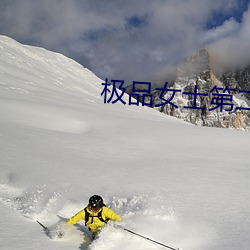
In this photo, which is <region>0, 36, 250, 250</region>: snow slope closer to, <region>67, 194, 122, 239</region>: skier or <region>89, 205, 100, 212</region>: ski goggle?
<region>67, 194, 122, 239</region>: skier

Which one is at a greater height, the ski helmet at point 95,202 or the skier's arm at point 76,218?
the ski helmet at point 95,202

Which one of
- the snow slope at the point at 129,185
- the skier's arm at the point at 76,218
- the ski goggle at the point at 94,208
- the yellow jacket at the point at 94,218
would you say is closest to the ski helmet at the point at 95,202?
the ski goggle at the point at 94,208

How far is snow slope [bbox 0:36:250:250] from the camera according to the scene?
196 inches

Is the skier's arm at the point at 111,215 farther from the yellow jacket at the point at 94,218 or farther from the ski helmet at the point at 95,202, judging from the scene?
the ski helmet at the point at 95,202

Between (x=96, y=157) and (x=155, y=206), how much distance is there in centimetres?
406

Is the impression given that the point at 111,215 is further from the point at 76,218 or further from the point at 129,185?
the point at 129,185

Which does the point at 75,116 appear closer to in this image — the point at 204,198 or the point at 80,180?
the point at 80,180

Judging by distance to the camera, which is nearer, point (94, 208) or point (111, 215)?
point (94, 208)

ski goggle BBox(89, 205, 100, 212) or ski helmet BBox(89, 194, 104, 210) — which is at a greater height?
ski helmet BBox(89, 194, 104, 210)

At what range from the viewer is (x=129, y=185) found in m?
7.32

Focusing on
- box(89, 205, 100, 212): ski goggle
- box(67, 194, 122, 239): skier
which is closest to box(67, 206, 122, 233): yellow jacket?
box(67, 194, 122, 239): skier

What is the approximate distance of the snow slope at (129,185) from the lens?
16.3 ft

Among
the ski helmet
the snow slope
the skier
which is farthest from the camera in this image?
the skier

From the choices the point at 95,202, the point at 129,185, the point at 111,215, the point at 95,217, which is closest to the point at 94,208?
the point at 95,202
